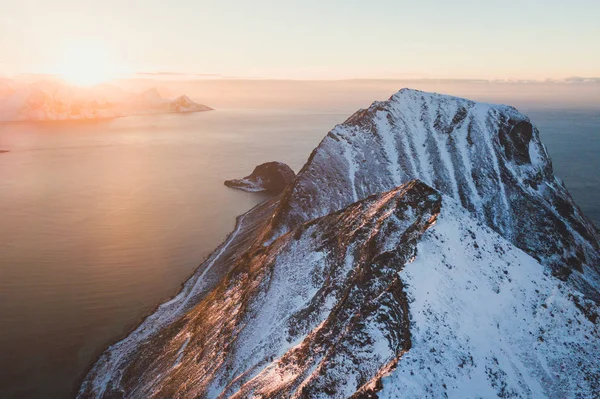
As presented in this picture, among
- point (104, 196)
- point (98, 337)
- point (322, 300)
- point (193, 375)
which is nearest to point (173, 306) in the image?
point (98, 337)

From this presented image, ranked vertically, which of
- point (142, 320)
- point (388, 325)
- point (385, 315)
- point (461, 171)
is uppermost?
point (461, 171)

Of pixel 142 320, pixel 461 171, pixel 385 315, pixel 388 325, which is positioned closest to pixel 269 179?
pixel 461 171

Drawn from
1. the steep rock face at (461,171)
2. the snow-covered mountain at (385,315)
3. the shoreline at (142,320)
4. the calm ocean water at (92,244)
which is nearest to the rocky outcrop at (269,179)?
the calm ocean water at (92,244)

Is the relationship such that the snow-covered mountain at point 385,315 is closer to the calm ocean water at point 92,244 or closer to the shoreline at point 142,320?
the shoreline at point 142,320

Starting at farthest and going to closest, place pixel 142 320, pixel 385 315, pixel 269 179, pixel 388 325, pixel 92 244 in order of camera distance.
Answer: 1. pixel 269 179
2. pixel 92 244
3. pixel 142 320
4. pixel 385 315
5. pixel 388 325

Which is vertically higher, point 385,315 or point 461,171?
point 461,171

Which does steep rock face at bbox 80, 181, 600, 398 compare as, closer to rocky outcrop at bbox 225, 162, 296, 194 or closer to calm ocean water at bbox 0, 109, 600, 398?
calm ocean water at bbox 0, 109, 600, 398

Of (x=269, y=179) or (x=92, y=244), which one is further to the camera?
(x=269, y=179)

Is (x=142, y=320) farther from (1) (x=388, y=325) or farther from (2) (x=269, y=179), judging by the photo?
(2) (x=269, y=179)

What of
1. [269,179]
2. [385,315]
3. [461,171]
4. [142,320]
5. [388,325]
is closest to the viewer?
[388,325]
